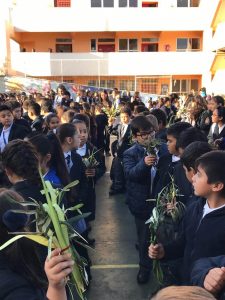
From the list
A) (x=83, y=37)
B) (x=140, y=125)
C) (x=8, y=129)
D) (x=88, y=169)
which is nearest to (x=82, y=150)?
(x=88, y=169)

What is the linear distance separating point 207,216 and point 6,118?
4509 millimetres

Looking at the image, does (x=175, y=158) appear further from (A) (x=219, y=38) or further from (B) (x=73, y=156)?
(A) (x=219, y=38)

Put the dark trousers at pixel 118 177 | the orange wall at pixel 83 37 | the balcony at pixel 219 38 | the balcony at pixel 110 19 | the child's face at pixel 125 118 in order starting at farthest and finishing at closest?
the orange wall at pixel 83 37 → the balcony at pixel 110 19 → the balcony at pixel 219 38 → the dark trousers at pixel 118 177 → the child's face at pixel 125 118

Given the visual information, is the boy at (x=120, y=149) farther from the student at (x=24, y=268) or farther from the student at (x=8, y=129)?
the student at (x=24, y=268)

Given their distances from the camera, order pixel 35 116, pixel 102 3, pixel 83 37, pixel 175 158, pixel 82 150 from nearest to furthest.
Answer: pixel 175 158 < pixel 82 150 < pixel 35 116 < pixel 102 3 < pixel 83 37

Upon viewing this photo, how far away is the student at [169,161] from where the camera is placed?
4004 mm

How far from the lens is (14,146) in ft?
9.86

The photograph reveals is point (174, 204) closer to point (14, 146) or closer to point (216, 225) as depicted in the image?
point (216, 225)

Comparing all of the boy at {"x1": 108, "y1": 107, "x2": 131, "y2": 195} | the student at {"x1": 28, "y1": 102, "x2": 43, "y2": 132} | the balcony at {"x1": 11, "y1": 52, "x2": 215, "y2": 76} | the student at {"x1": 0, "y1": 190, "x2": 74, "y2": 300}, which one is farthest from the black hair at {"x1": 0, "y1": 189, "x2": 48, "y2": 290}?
the balcony at {"x1": 11, "y1": 52, "x2": 215, "y2": 76}

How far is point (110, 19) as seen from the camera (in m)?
30.4

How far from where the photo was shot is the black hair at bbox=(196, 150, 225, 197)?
252 cm

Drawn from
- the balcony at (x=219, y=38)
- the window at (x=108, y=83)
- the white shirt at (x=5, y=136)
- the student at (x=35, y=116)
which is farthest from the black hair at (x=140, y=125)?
the window at (x=108, y=83)

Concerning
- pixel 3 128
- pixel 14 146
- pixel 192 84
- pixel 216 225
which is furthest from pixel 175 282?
pixel 192 84

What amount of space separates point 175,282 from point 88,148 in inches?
103
